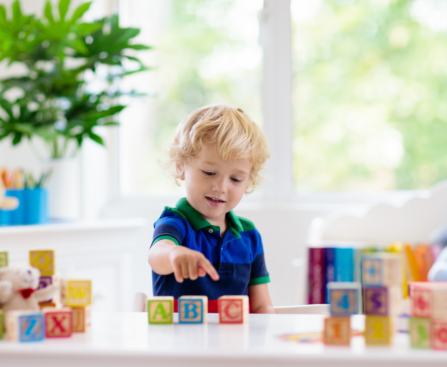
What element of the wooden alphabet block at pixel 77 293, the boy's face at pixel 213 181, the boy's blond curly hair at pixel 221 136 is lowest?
the wooden alphabet block at pixel 77 293

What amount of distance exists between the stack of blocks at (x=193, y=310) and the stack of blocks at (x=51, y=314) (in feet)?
0.28

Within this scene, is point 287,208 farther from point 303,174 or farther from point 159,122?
point 159,122

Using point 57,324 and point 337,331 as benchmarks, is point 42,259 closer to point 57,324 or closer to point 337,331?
point 57,324

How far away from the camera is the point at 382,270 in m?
0.53

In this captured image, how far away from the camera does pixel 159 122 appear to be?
255 centimetres

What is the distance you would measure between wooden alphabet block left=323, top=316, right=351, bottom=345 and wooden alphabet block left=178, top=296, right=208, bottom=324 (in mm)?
174

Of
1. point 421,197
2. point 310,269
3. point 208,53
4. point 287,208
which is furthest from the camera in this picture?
point 208,53

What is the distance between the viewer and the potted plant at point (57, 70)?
5.83 feet

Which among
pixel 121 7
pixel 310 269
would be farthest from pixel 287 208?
pixel 121 7

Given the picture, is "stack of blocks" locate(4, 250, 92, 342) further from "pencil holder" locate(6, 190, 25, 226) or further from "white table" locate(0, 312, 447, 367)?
"pencil holder" locate(6, 190, 25, 226)

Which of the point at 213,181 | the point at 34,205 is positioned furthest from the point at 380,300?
the point at 34,205

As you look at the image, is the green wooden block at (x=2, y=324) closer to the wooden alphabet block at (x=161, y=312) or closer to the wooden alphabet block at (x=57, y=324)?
the wooden alphabet block at (x=57, y=324)

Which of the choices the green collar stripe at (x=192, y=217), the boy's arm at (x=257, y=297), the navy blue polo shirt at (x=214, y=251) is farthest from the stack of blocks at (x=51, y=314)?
the boy's arm at (x=257, y=297)

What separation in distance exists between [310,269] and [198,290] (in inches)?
40.1
